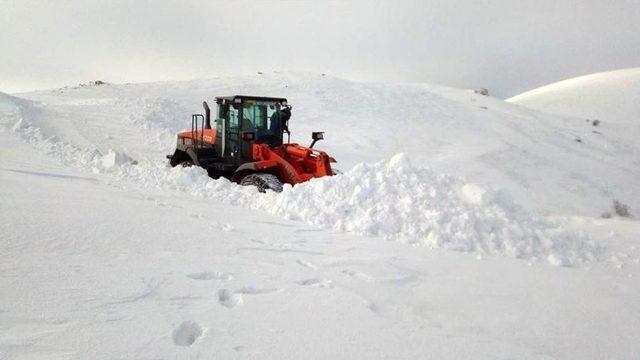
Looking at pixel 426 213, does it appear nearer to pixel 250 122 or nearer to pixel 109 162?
pixel 250 122

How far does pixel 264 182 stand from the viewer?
861cm

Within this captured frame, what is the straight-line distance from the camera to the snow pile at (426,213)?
595 centimetres

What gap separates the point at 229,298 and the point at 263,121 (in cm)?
704

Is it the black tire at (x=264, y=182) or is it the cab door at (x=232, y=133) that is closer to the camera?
the black tire at (x=264, y=182)

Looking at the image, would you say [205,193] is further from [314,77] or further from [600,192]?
[314,77]

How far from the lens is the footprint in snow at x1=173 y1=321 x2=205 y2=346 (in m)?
2.65

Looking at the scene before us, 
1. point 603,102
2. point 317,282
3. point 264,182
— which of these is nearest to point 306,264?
point 317,282

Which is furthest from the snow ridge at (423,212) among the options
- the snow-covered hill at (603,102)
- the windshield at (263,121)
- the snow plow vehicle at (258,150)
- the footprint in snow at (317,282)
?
the snow-covered hill at (603,102)

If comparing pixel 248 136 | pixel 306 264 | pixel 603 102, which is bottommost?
pixel 306 264

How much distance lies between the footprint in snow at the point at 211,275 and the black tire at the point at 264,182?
466cm

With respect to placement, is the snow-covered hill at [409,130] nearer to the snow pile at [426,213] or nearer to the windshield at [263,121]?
the windshield at [263,121]

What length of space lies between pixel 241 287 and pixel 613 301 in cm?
357

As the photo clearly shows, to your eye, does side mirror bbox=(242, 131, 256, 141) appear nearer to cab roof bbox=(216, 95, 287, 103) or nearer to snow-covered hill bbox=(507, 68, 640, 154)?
cab roof bbox=(216, 95, 287, 103)

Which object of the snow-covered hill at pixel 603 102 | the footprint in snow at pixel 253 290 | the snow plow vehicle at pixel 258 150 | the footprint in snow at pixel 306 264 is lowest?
the footprint in snow at pixel 306 264
